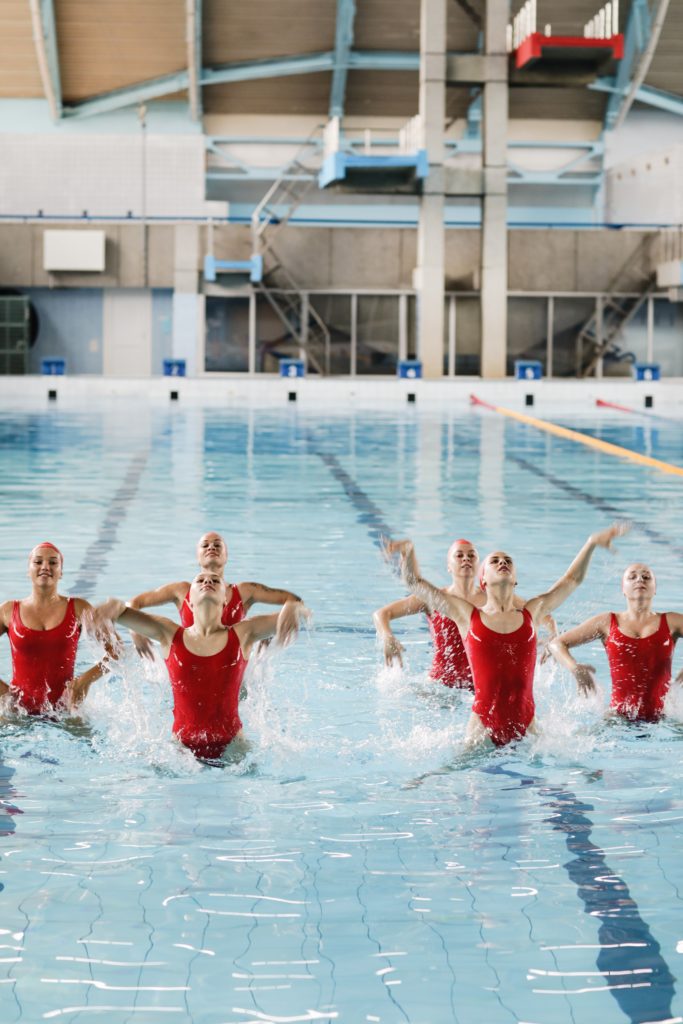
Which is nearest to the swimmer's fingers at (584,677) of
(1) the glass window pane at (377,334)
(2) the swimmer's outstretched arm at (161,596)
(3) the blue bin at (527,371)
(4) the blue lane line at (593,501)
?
(2) the swimmer's outstretched arm at (161,596)

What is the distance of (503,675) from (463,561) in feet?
2.34

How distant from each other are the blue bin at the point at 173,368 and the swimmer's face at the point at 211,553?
78.2ft

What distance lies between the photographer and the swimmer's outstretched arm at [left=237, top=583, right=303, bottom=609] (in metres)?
5.43

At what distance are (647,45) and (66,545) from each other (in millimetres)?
26303

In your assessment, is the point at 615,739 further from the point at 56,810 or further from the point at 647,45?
the point at 647,45

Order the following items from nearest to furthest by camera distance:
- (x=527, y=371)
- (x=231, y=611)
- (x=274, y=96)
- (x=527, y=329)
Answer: (x=231, y=611) → (x=527, y=371) → (x=527, y=329) → (x=274, y=96)

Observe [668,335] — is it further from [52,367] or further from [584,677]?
[584,677]

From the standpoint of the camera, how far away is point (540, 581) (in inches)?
330

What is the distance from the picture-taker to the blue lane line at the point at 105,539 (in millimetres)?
8141

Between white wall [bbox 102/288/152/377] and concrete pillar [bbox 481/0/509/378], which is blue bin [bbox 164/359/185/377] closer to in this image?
white wall [bbox 102/288/152/377]

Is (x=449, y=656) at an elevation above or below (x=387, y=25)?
below

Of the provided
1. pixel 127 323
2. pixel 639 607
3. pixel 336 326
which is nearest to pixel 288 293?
pixel 336 326

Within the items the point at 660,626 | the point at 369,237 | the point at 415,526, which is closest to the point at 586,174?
the point at 369,237

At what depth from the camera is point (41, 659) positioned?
536 cm
